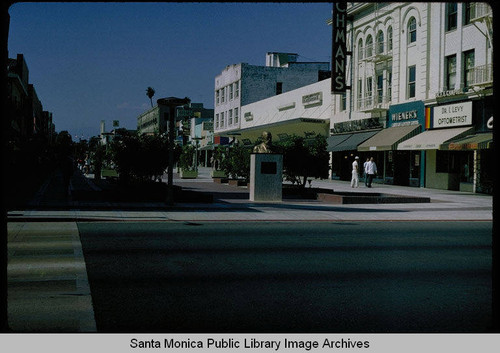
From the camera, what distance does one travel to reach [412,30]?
34.3 metres

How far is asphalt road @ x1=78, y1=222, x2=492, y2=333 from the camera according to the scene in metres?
5.27

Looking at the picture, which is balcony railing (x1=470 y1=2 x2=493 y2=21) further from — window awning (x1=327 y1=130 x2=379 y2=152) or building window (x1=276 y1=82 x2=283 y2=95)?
building window (x1=276 y1=82 x2=283 y2=95)

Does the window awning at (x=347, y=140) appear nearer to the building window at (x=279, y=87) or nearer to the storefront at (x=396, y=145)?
the storefront at (x=396, y=145)

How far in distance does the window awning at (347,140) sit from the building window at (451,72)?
7158 mm

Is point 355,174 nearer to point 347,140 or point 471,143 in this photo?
point 471,143

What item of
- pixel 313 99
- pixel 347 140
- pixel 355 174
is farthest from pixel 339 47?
pixel 313 99

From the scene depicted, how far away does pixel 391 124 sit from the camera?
35938 millimetres

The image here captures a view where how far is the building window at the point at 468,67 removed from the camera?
28.5m

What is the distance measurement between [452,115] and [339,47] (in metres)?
7.04

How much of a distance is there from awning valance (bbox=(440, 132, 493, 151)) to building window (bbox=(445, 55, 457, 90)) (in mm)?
4037

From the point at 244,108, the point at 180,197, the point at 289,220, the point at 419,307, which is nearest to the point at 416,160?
the point at 180,197

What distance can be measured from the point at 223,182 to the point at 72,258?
91.6 feet

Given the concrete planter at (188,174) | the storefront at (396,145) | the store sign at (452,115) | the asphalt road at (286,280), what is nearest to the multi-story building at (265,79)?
the concrete planter at (188,174)

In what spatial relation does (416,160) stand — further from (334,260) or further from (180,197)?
(334,260)
